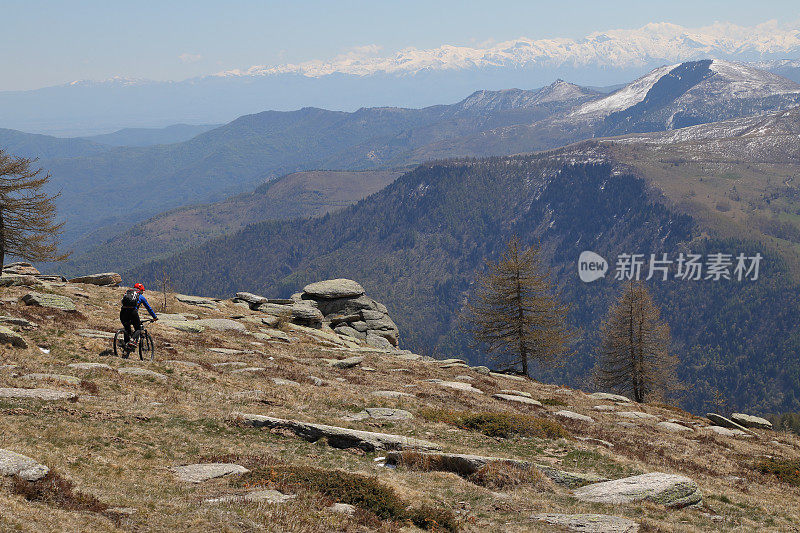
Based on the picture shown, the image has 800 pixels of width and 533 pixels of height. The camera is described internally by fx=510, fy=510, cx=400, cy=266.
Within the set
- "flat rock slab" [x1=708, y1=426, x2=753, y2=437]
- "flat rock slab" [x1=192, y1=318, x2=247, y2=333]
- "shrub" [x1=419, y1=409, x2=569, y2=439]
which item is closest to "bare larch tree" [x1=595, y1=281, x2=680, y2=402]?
"flat rock slab" [x1=708, y1=426, x2=753, y2=437]

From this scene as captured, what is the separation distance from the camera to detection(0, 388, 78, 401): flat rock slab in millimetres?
16509

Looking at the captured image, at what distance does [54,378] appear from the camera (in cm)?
1919

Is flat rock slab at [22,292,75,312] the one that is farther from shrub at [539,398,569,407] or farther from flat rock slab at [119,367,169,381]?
shrub at [539,398,569,407]

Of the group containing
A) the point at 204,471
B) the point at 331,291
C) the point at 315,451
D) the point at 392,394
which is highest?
the point at 204,471

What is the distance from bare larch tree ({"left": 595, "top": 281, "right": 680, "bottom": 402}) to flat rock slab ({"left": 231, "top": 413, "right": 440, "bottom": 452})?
46.2 meters

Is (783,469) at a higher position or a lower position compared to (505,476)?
lower

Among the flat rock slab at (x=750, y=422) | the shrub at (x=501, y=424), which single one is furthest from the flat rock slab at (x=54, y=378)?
the flat rock slab at (x=750, y=422)

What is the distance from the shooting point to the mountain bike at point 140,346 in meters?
24.9

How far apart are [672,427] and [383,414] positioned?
20184 millimetres

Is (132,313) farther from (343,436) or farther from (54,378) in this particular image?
(343,436)

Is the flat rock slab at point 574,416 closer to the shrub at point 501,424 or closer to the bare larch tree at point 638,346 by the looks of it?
the shrub at point 501,424

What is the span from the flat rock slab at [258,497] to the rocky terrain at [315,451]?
7 cm

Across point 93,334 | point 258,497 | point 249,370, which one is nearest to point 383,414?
point 249,370

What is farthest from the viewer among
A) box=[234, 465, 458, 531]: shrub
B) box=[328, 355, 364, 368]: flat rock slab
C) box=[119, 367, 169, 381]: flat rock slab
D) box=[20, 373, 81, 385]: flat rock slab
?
box=[328, 355, 364, 368]: flat rock slab
